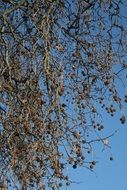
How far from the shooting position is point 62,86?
15.0ft

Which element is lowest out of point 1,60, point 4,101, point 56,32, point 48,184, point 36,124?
point 48,184

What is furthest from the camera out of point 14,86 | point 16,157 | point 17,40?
point 17,40

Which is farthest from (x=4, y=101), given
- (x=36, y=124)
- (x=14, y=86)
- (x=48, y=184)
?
(x=48, y=184)

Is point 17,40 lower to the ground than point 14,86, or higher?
higher

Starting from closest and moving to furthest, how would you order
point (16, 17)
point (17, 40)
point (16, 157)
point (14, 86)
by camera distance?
point (16, 157) < point (14, 86) < point (17, 40) < point (16, 17)

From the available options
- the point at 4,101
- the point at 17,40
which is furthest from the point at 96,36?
the point at 4,101

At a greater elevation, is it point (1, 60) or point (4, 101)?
point (1, 60)

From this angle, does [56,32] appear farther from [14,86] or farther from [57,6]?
[14,86]

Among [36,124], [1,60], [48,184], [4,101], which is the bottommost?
[48,184]

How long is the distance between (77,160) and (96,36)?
1.68 meters

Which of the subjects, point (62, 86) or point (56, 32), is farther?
point (56, 32)

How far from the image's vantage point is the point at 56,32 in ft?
18.2

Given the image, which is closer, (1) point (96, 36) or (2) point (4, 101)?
(2) point (4, 101)

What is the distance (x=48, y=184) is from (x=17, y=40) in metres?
1.49
